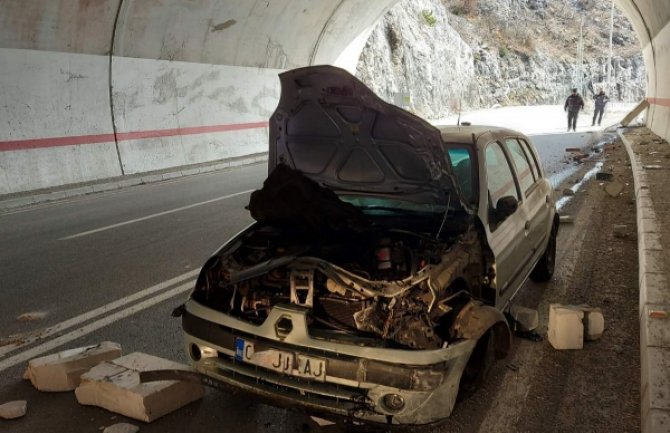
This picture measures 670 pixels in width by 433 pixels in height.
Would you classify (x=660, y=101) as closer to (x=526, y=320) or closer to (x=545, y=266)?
(x=545, y=266)

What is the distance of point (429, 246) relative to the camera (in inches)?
135

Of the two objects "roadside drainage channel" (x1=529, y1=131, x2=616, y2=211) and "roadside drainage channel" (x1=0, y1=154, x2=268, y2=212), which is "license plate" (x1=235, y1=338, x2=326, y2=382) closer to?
"roadside drainage channel" (x1=529, y1=131, x2=616, y2=211)

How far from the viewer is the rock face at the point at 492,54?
Result: 3828 centimetres

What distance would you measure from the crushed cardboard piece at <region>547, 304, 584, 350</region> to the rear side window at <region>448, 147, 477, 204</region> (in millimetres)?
1056

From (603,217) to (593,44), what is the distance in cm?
6404

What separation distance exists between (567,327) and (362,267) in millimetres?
1763

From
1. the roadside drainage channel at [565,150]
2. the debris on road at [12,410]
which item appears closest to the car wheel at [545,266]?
the roadside drainage channel at [565,150]

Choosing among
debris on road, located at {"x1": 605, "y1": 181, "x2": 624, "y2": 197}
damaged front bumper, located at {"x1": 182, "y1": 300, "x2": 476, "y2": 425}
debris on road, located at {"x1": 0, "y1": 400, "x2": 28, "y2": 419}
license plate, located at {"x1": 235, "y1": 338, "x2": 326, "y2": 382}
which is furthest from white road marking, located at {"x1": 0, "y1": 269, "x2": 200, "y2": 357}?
debris on road, located at {"x1": 605, "y1": 181, "x2": 624, "y2": 197}

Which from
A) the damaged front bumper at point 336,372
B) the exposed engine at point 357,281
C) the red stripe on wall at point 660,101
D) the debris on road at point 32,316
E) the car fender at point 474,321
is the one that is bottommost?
the debris on road at point 32,316

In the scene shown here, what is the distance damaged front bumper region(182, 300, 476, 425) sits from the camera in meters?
2.74

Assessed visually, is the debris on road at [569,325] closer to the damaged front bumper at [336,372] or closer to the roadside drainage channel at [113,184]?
the damaged front bumper at [336,372]

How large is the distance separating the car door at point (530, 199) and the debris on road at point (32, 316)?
162 inches

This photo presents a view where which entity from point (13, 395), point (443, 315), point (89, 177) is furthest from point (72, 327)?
point (89, 177)

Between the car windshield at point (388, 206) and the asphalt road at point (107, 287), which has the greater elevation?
the car windshield at point (388, 206)
